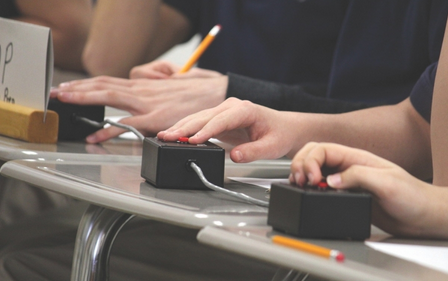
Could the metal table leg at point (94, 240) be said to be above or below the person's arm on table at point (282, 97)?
below

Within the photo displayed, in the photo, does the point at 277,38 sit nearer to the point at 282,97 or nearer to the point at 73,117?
the point at 282,97

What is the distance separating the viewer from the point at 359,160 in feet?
1.58

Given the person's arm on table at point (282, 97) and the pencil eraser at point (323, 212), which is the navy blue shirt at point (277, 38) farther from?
the pencil eraser at point (323, 212)

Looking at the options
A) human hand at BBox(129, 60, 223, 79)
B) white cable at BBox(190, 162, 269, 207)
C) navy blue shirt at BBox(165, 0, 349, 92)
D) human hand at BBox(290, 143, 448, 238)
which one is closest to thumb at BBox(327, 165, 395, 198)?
human hand at BBox(290, 143, 448, 238)

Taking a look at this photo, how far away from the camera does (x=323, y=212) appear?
0.45m

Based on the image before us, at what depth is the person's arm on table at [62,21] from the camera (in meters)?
1.96

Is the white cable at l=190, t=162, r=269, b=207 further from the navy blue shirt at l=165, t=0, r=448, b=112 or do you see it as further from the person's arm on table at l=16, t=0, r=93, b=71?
the person's arm on table at l=16, t=0, r=93, b=71

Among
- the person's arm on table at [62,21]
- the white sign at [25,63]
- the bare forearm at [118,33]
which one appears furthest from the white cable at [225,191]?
the person's arm on table at [62,21]

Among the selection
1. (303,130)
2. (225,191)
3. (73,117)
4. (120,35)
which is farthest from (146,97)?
(120,35)

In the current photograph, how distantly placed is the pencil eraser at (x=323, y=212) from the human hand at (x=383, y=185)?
1cm

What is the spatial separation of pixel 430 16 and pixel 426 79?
175mm

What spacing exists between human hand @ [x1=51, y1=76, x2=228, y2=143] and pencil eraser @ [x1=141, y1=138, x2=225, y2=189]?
32cm

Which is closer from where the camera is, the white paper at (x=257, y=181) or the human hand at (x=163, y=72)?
the white paper at (x=257, y=181)

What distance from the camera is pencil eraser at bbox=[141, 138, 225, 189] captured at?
61cm
